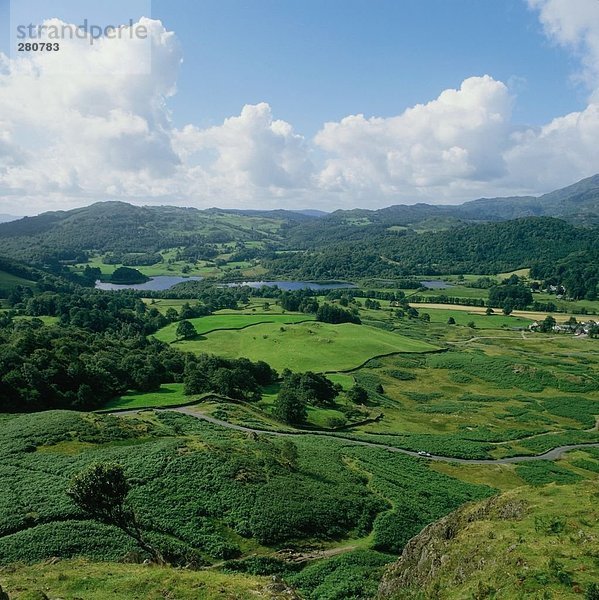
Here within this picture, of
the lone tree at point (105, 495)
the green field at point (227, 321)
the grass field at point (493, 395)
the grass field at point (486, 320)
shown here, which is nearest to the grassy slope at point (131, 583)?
the lone tree at point (105, 495)

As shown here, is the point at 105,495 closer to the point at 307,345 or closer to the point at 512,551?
the point at 512,551

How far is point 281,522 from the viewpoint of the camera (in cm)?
3719

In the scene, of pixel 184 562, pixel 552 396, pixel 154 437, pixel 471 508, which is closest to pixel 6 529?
pixel 184 562

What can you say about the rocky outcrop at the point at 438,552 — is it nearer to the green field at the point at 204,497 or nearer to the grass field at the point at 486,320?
the green field at the point at 204,497

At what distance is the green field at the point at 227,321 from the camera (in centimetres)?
Result: 14825

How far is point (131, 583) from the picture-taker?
25312 mm

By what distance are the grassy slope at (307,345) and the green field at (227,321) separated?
7.16 metres

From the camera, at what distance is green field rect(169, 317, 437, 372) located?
117 metres

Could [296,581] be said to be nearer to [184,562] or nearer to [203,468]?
[184,562]

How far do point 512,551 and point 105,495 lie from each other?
26042 mm

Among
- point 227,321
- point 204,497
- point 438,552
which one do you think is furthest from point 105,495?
point 227,321

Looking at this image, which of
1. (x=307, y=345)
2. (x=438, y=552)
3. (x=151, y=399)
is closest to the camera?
(x=438, y=552)

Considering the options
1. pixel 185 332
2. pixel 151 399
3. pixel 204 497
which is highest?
pixel 204 497

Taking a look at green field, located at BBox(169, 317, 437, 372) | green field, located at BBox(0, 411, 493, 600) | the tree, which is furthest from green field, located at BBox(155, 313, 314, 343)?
green field, located at BBox(0, 411, 493, 600)
